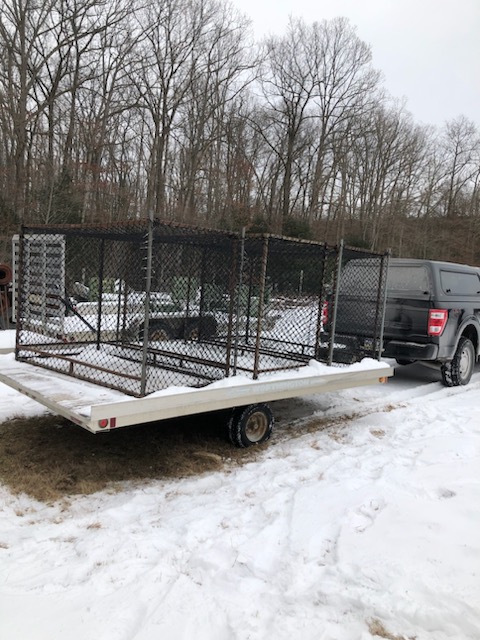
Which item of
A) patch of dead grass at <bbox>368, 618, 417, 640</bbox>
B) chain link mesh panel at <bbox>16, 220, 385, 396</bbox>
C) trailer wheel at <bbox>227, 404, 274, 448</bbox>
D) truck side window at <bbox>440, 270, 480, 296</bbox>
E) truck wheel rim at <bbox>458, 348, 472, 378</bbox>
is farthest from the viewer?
truck wheel rim at <bbox>458, 348, 472, 378</bbox>

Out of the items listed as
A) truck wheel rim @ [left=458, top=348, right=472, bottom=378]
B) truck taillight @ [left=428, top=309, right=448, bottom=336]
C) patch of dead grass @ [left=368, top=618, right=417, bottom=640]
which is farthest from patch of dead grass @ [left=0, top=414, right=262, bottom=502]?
truck wheel rim @ [left=458, top=348, right=472, bottom=378]

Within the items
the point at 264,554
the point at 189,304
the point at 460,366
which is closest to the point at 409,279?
the point at 460,366

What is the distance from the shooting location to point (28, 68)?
20359 millimetres

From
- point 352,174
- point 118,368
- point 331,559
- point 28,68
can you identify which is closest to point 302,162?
point 352,174

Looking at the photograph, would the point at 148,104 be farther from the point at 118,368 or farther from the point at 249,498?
the point at 249,498

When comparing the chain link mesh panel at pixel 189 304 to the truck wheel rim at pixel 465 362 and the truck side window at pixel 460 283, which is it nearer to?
the truck side window at pixel 460 283

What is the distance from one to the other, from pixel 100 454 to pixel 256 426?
146 cm

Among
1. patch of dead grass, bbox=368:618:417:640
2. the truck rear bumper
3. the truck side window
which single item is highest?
the truck side window

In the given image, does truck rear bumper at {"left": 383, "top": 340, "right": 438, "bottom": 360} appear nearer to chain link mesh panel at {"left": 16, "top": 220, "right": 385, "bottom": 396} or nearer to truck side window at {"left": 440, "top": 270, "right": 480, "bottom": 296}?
chain link mesh panel at {"left": 16, "top": 220, "right": 385, "bottom": 396}

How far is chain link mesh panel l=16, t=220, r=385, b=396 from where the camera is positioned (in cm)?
498

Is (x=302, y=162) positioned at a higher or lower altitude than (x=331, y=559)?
higher

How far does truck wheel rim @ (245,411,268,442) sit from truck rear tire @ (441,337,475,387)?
379 centimetres

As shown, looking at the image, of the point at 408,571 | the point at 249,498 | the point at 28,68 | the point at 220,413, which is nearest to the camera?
the point at 408,571

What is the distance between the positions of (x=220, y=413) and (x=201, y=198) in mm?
22455
